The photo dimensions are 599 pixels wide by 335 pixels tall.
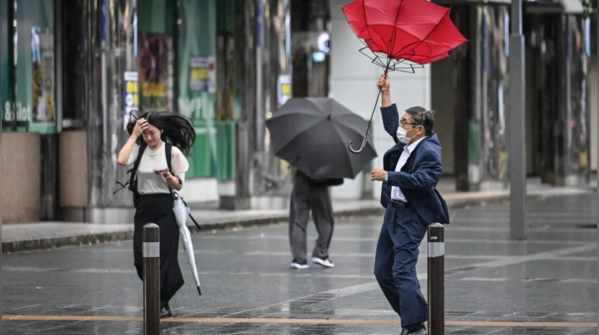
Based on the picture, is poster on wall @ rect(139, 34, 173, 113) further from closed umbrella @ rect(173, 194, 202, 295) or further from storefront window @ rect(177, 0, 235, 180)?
closed umbrella @ rect(173, 194, 202, 295)

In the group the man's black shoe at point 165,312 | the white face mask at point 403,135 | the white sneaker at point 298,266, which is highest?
the white face mask at point 403,135

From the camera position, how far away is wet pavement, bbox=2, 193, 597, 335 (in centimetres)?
1035

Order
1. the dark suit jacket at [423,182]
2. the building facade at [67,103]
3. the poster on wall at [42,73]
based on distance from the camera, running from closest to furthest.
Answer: the dark suit jacket at [423,182]
the building facade at [67,103]
the poster on wall at [42,73]

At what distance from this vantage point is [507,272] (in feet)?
47.0

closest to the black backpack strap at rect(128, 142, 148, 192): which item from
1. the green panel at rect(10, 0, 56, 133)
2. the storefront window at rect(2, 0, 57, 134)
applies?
the storefront window at rect(2, 0, 57, 134)

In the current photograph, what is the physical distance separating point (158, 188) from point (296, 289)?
2.47 meters

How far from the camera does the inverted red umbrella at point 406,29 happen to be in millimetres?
9836

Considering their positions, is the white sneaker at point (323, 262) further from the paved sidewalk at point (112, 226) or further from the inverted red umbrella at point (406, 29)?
the inverted red umbrella at point (406, 29)

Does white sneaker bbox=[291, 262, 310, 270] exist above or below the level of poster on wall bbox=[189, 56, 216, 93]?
below

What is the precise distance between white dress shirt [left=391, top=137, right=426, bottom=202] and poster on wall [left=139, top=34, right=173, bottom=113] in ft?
45.6

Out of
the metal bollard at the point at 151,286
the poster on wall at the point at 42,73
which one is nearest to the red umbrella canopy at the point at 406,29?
the metal bollard at the point at 151,286

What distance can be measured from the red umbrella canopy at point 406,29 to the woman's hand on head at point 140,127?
2004mm

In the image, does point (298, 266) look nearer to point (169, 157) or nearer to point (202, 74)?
point (169, 157)

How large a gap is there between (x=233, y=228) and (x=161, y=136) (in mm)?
9959
